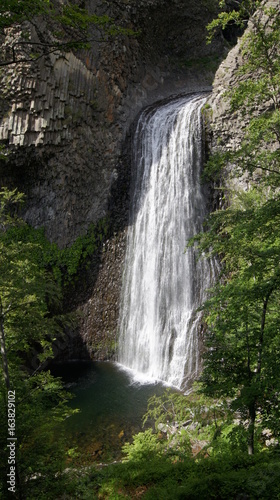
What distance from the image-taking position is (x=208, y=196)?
14203mm

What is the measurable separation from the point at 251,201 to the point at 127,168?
8.70 metres

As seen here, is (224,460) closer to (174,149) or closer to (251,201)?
(251,201)

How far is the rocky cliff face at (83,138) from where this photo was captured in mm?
15109

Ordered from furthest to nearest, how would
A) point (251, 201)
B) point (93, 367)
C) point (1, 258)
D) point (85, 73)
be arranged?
point (85, 73), point (93, 367), point (251, 201), point (1, 258)

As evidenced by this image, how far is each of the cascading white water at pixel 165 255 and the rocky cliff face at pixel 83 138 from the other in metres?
0.92

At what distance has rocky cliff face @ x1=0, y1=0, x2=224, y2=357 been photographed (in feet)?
49.6

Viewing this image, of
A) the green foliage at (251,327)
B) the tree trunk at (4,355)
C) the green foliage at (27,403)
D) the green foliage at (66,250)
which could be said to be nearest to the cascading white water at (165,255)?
the green foliage at (66,250)

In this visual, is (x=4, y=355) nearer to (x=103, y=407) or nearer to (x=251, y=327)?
(x=251, y=327)

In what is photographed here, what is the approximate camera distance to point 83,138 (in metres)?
16.5

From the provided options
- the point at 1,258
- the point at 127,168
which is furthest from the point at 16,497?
the point at 127,168

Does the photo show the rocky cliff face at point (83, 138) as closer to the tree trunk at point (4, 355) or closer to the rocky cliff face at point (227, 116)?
the rocky cliff face at point (227, 116)

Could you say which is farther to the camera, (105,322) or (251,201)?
(105,322)

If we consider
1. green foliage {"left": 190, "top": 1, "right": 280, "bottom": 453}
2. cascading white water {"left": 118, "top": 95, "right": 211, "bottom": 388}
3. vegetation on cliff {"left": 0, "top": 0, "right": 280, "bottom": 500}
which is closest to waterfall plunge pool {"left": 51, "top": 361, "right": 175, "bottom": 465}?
cascading white water {"left": 118, "top": 95, "right": 211, "bottom": 388}

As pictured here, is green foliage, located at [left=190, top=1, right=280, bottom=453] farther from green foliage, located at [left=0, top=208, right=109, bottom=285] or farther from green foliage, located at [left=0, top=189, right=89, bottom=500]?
green foliage, located at [left=0, top=208, right=109, bottom=285]
